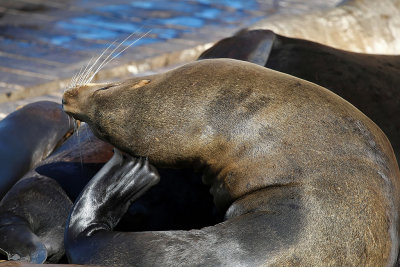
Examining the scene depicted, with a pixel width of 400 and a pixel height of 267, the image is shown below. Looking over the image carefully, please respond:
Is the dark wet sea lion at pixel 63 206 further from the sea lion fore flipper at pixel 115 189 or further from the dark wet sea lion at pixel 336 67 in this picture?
the dark wet sea lion at pixel 336 67

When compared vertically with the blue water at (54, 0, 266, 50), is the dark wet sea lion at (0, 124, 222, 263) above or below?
above

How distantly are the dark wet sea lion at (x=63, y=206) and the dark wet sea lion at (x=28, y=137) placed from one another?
24 centimetres

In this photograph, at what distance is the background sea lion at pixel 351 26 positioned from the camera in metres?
6.23

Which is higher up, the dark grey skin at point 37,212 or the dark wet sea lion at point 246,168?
the dark wet sea lion at point 246,168

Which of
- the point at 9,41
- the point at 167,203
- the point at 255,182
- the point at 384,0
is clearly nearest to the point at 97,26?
the point at 9,41

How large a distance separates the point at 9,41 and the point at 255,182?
5344 millimetres

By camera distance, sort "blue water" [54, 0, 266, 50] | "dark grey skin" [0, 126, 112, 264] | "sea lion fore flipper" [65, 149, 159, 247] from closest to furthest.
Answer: "sea lion fore flipper" [65, 149, 159, 247], "dark grey skin" [0, 126, 112, 264], "blue water" [54, 0, 266, 50]

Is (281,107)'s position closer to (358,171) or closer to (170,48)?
(358,171)

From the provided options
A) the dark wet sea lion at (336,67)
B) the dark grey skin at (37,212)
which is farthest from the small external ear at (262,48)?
the dark grey skin at (37,212)

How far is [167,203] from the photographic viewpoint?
371 cm

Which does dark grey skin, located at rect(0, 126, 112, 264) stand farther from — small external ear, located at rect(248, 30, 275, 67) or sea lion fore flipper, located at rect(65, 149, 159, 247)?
small external ear, located at rect(248, 30, 275, 67)

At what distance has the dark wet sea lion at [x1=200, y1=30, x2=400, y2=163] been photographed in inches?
178

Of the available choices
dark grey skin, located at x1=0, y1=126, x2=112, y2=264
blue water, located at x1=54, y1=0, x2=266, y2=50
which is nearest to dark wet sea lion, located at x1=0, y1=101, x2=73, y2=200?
dark grey skin, located at x1=0, y1=126, x2=112, y2=264

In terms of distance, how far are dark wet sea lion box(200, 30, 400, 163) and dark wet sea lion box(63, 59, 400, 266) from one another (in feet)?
3.72
